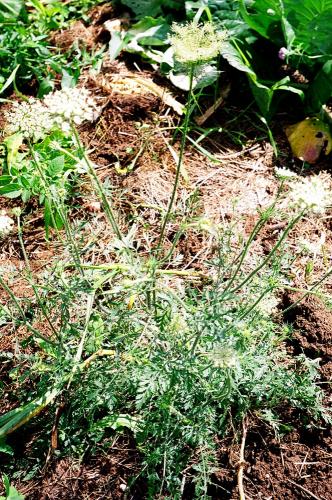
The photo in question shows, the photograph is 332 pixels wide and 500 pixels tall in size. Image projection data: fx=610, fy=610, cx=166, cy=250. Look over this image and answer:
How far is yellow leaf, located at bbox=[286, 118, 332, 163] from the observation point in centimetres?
356

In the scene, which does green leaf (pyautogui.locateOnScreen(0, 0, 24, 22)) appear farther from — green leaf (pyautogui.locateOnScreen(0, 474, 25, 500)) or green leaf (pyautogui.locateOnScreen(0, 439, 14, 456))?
green leaf (pyautogui.locateOnScreen(0, 474, 25, 500))

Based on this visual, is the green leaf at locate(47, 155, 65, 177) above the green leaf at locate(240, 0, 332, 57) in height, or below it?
below

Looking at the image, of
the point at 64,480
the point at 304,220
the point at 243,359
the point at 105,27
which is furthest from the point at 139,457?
the point at 105,27

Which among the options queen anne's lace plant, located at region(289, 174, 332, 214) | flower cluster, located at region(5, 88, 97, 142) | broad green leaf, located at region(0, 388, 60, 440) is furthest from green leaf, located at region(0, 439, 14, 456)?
queen anne's lace plant, located at region(289, 174, 332, 214)

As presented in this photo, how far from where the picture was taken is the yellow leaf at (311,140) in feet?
11.7

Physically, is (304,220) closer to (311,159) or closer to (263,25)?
(311,159)

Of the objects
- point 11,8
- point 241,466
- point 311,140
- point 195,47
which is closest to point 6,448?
point 241,466

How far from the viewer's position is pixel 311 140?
11.7 ft

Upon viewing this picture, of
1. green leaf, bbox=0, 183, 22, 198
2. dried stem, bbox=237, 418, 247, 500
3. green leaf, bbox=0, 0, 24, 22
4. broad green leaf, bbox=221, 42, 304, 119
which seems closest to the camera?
dried stem, bbox=237, 418, 247, 500

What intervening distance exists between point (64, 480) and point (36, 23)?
3.06 metres

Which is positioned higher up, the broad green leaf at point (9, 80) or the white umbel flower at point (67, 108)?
the white umbel flower at point (67, 108)

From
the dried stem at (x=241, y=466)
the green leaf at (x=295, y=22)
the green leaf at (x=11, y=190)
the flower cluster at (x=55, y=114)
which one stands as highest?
the flower cluster at (x=55, y=114)

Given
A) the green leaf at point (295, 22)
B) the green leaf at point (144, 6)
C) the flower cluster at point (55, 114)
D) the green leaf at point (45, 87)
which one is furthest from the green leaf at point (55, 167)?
the green leaf at point (144, 6)

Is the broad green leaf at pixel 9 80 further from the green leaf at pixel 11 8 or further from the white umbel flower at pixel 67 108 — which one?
the white umbel flower at pixel 67 108
